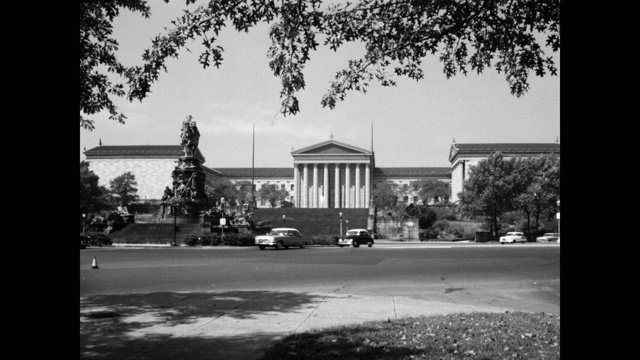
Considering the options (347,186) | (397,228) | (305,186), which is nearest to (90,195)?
(397,228)

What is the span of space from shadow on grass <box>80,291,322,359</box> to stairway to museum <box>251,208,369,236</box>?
57525mm

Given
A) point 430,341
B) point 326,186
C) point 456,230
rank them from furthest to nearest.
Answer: point 326,186, point 456,230, point 430,341

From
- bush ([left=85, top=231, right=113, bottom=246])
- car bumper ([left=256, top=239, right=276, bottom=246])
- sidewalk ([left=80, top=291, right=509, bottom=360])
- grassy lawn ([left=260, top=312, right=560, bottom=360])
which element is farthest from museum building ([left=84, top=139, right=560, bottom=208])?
grassy lawn ([left=260, top=312, right=560, bottom=360])

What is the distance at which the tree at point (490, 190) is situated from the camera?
8012cm

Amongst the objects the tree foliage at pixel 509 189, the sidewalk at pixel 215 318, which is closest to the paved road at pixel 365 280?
the sidewalk at pixel 215 318

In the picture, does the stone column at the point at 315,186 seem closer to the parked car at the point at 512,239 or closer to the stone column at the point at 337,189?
the stone column at the point at 337,189

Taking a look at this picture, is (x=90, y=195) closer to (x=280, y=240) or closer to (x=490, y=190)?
(x=280, y=240)

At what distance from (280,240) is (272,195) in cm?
10912

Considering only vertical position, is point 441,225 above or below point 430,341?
below

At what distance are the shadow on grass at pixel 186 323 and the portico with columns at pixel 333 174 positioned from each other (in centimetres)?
12995

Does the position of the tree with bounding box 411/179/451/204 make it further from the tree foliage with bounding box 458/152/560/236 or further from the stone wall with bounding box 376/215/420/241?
the stone wall with bounding box 376/215/420/241

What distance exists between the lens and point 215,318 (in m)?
9.28

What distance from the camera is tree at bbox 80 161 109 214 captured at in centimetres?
8825
